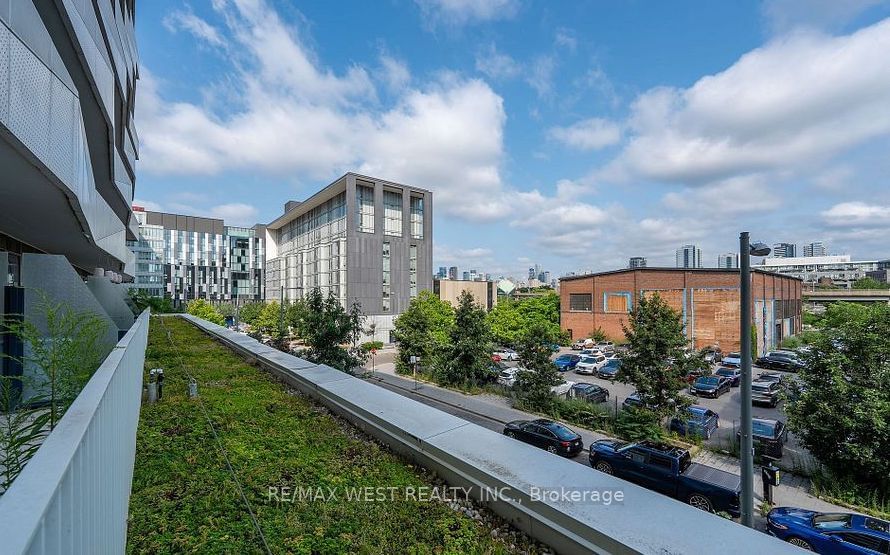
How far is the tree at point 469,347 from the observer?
2444 cm

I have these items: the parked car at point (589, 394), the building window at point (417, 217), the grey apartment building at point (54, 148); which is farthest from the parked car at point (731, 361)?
the building window at point (417, 217)

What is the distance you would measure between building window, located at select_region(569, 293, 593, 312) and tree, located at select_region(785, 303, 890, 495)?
3177 cm

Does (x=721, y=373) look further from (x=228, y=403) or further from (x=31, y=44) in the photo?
(x=31, y=44)

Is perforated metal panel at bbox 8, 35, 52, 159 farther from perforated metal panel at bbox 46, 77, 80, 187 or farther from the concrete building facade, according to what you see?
the concrete building facade

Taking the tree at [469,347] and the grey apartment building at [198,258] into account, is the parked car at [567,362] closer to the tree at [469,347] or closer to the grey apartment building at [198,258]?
the tree at [469,347]

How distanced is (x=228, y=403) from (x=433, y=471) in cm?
373

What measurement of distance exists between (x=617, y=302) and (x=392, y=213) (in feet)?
98.8

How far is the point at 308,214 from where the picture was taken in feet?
198

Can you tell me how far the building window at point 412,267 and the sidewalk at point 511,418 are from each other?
66.8ft

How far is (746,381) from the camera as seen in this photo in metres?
7.27

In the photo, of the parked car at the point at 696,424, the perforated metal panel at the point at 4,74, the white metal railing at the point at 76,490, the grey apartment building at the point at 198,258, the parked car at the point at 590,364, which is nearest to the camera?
the white metal railing at the point at 76,490

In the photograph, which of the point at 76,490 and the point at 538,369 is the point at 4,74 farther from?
the point at 538,369

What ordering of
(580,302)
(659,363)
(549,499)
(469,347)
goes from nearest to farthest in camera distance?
(549,499) < (659,363) < (469,347) < (580,302)

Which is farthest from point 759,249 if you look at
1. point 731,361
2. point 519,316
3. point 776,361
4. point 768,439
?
point 519,316
